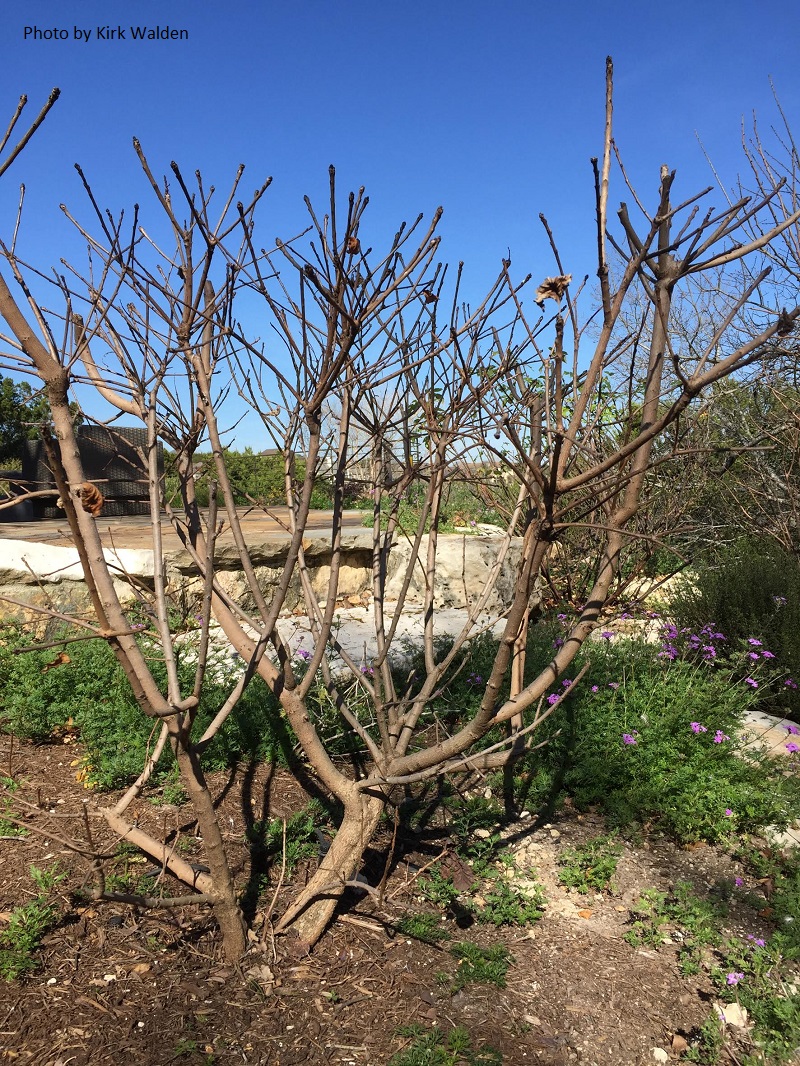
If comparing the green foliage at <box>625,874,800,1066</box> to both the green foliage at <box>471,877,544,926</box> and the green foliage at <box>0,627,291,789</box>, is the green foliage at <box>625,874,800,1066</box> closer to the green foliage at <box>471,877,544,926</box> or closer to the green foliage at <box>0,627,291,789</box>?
the green foliage at <box>471,877,544,926</box>

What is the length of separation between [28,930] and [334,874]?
95 centimetres

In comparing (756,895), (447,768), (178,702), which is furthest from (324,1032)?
(756,895)

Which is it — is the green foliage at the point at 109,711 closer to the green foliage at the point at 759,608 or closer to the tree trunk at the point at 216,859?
the tree trunk at the point at 216,859

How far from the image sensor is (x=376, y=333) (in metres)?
2.30

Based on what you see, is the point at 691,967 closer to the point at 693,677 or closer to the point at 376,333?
the point at 693,677

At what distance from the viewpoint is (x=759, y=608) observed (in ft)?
17.7

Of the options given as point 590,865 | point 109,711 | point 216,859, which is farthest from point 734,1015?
point 109,711

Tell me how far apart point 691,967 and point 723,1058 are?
0.32m

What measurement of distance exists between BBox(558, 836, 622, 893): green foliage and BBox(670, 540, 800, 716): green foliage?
1911mm

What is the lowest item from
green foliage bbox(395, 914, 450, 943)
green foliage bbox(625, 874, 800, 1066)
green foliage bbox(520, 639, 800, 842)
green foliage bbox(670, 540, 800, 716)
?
green foliage bbox(625, 874, 800, 1066)

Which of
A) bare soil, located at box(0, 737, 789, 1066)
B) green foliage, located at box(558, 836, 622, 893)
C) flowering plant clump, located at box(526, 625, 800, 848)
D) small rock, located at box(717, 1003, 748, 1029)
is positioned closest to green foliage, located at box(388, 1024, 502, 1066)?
bare soil, located at box(0, 737, 789, 1066)

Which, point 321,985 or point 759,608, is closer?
point 321,985

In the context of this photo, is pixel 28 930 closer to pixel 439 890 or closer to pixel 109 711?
pixel 109 711

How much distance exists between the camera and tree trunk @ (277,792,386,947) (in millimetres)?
2477
